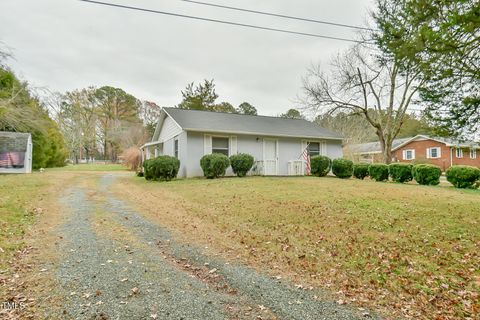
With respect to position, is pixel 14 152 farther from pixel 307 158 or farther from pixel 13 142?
pixel 307 158

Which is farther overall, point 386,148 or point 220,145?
point 386,148

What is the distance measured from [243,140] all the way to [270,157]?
216 cm

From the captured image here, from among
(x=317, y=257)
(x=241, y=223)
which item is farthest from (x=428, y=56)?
(x=241, y=223)

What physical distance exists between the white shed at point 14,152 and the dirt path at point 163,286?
18353 mm

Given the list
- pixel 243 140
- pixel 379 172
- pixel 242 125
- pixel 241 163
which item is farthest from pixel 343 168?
pixel 242 125

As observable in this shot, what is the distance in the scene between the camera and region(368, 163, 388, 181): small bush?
15931mm

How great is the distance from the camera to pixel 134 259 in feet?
14.2

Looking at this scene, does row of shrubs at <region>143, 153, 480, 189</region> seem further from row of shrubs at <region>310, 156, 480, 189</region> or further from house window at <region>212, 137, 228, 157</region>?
house window at <region>212, 137, 228, 157</region>

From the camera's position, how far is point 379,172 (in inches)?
634

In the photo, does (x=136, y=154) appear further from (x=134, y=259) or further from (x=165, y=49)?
(x=134, y=259)

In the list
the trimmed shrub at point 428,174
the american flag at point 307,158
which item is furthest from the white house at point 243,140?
the trimmed shrub at point 428,174

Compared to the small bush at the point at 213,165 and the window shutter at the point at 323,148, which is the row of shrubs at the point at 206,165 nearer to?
the small bush at the point at 213,165

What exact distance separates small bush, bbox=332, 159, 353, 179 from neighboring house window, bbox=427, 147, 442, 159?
21.2 meters

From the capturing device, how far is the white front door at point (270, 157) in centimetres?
1677
